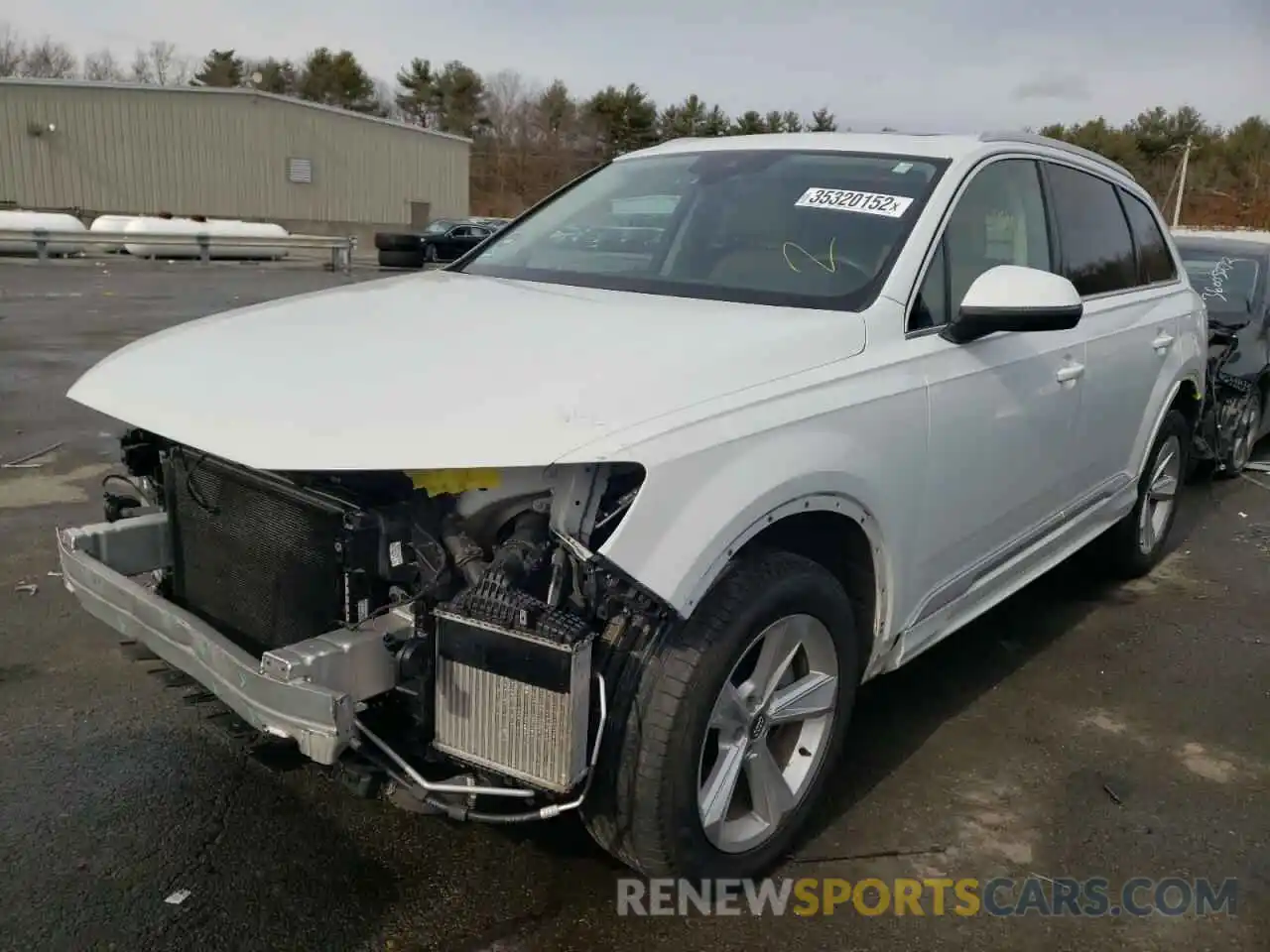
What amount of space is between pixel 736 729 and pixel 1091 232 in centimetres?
288

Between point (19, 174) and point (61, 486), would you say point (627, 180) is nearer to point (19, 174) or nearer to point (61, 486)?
point (61, 486)

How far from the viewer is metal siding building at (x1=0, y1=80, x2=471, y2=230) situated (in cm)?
3562

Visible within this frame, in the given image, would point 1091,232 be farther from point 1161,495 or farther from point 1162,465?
point 1161,495

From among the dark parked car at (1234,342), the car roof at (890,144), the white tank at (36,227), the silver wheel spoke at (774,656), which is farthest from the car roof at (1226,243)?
the white tank at (36,227)

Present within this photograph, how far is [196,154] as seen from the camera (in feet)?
124

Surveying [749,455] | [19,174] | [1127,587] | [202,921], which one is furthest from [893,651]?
[19,174]

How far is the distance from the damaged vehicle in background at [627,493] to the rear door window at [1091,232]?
446 millimetres

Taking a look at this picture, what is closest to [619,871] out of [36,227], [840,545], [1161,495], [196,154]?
[840,545]

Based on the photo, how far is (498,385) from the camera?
239 centimetres

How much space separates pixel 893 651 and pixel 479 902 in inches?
54.2

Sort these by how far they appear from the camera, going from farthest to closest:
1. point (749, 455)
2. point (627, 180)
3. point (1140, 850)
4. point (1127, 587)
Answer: point (1127, 587) → point (627, 180) → point (1140, 850) → point (749, 455)

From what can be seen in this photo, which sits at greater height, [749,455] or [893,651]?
[749,455]

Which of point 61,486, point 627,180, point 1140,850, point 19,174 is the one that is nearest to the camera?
point 1140,850

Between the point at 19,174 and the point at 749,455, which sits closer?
the point at 749,455
